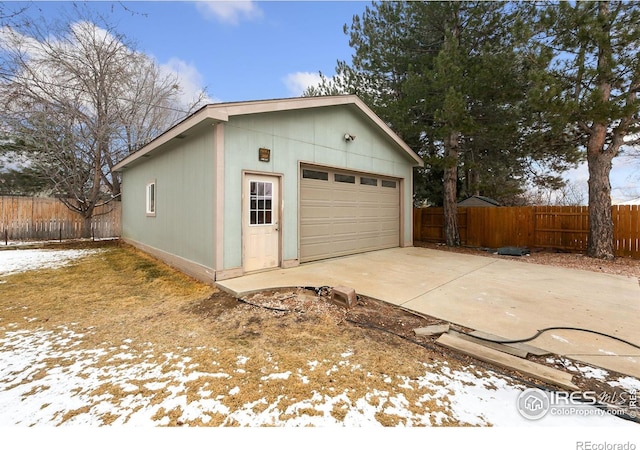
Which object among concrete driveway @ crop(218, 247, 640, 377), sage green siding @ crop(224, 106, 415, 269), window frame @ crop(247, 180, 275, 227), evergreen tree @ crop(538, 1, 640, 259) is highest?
evergreen tree @ crop(538, 1, 640, 259)

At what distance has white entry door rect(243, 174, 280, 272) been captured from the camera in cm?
557

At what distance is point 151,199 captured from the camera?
8.55m

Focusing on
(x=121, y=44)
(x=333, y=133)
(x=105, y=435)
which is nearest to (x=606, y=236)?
(x=333, y=133)

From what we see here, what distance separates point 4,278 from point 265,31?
9.53m

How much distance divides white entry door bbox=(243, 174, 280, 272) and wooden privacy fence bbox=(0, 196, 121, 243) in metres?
11.2

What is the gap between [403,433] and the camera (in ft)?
5.88

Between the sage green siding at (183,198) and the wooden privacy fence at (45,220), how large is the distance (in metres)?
5.65

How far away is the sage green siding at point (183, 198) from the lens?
17.6ft

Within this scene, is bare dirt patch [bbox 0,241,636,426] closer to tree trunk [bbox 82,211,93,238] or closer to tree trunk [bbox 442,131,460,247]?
tree trunk [bbox 442,131,460,247]

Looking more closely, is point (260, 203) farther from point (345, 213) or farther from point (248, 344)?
point (248, 344)

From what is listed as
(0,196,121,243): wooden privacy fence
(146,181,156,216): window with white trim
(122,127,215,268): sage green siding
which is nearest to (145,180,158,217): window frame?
(146,181,156,216): window with white trim

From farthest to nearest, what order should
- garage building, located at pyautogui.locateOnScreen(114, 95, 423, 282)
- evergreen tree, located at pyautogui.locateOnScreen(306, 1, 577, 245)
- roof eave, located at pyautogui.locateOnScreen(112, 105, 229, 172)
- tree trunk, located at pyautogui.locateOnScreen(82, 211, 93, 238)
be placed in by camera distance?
tree trunk, located at pyautogui.locateOnScreen(82, 211, 93, 238) < evergreen tree, located at pyautogui.locateOnScreen(306, 1, 577, 245) < garage building, located at pyautogui.locateOnScreen(114, 95, 423, 282) < roof eave, located at pyautogui.locateOnScreen(112, 105, 229, 172)

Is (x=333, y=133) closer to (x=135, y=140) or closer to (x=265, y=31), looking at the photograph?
(x=265, y=31)

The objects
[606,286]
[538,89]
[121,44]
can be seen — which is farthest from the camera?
[121,44]
